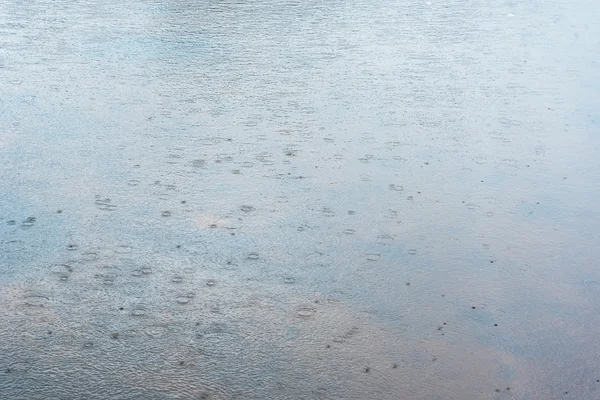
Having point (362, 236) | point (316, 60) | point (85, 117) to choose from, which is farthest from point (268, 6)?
point (362, 236)

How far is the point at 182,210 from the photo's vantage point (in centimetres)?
885

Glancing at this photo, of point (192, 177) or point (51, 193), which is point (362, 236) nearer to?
point (192, 177)

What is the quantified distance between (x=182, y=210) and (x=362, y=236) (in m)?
1.84

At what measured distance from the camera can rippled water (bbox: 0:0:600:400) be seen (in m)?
6.59

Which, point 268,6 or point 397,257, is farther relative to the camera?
point 268,6

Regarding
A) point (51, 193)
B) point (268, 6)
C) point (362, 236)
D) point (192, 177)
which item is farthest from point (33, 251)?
point (268, 6)

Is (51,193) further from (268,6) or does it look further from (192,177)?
(268,6)

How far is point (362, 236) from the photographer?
8547 mm

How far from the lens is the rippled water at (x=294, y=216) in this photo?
6586 millimetres

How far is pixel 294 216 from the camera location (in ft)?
29.1

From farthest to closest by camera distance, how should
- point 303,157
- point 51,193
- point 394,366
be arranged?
point 303,157, point 51,193, point 394,366

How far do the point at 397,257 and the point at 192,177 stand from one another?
8.66 ft

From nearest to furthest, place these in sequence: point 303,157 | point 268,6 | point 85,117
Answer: point 303,157 < point 85,117 < point 268,6

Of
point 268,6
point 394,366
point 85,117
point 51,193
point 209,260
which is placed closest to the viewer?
point 394,366
